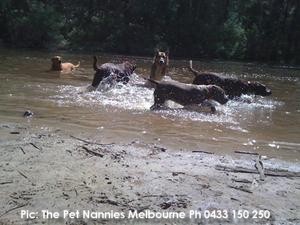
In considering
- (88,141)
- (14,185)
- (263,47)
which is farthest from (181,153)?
(263,47)

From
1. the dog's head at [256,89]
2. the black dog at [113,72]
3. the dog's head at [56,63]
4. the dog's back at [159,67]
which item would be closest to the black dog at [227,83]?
the dog's head at [256,89]

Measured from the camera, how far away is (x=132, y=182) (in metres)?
5.48

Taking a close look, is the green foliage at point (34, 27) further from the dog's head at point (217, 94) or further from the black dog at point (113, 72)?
the dog's head at point (217, 94)

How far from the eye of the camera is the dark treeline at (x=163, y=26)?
102 ft

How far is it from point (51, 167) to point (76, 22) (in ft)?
98.8

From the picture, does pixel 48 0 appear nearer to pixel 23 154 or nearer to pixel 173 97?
pixel 173 97

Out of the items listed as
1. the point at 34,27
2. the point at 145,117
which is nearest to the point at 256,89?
the point at 145,117

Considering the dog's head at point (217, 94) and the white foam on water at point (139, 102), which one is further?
the dog's head at point (217, 94)

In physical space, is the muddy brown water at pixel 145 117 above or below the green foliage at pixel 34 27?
below

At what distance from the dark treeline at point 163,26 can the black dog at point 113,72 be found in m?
17.2

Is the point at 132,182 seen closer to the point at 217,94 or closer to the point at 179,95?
the point at 179,95

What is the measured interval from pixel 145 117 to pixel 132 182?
443cm

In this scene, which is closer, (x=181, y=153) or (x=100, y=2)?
(x=181, y=153)

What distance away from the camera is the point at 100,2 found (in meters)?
36.3
